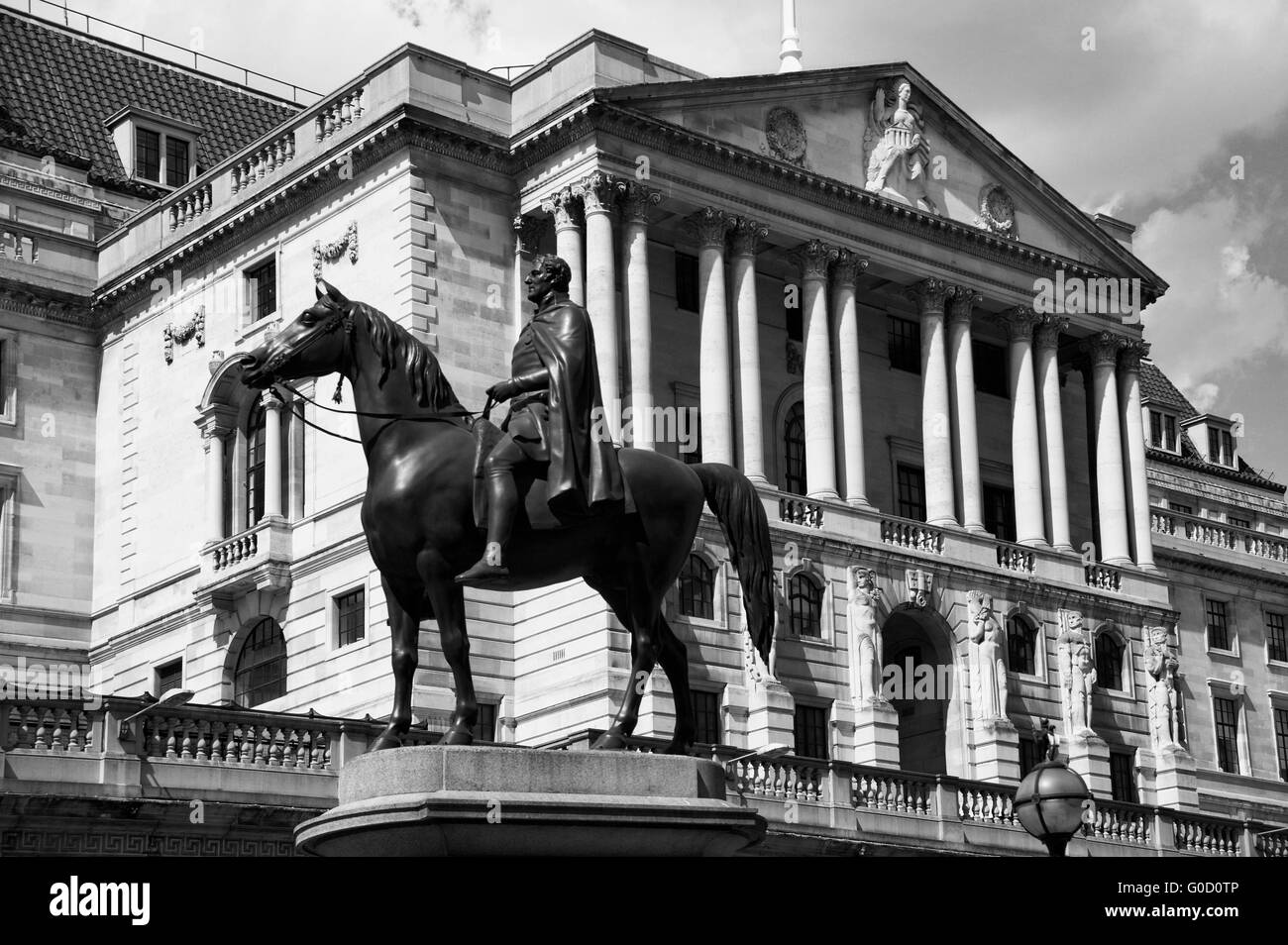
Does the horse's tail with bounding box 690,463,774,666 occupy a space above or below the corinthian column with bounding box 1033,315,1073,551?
below

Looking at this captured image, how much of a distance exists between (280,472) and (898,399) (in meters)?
17.8

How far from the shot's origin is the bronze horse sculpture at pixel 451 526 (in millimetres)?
21000

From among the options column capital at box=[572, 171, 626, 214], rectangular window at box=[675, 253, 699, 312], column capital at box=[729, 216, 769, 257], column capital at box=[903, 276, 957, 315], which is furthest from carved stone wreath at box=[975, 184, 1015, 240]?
Result: column capital at box=[572, 171, 626, 214]

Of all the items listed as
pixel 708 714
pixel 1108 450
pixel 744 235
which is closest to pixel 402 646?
pixel 708 714

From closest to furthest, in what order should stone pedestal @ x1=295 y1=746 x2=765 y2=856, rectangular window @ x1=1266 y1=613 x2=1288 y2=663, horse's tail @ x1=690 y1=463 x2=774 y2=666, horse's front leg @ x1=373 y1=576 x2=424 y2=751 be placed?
stone pedestal @ x1=295 y1=746 x2=765 y2=856, horse's front leg @ x1=373 y1=576 x2=424 y2=751, horse's tail @ x1=690 y1=463 x2=774 y2=666, rectangular window @ x1=1266 y1=613 x2=1288 y2=663

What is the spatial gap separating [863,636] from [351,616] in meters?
12.8

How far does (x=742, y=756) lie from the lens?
165 feet

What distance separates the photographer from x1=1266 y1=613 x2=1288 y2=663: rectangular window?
80500mm

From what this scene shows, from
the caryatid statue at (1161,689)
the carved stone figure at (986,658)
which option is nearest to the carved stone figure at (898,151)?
the carved stone figure at (986,658)

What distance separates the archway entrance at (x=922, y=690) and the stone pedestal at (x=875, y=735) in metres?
1.61

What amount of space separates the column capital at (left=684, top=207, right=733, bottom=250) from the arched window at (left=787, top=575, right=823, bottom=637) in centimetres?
872

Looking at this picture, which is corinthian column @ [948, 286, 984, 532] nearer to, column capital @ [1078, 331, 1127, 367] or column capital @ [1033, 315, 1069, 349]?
column capital @ [1033, 315, 1069, 349]

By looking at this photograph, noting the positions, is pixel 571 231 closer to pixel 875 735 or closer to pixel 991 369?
pixel 875 735

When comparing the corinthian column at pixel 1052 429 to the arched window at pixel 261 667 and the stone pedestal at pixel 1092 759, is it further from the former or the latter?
the arched window at pixel 261 667
